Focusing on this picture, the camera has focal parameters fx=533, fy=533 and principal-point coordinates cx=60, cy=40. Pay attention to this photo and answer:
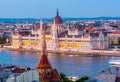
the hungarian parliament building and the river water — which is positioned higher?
the hungarian parliament building

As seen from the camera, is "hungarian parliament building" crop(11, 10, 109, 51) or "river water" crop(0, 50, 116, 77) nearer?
"river water" crop(0, 50, 116, 77)

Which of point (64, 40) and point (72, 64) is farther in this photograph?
point (64, 40)

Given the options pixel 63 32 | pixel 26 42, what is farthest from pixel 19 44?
pixel 63 32

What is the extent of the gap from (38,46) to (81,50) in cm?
235

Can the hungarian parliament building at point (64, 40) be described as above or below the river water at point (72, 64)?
above

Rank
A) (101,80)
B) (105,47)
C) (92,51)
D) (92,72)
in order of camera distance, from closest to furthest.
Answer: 1. (101,80)
2. (92,72)
3. (92,51)
4. (105,47)

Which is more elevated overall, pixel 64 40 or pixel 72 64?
pixel 64 40

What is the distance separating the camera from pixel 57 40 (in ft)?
70.0

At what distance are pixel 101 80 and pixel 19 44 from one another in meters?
15.9

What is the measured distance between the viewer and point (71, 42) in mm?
20875

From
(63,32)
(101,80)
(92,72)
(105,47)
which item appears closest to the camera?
(101,80)

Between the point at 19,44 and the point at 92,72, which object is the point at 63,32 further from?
the point at 92,72

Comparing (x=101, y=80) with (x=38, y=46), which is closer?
(x=101, y=80)

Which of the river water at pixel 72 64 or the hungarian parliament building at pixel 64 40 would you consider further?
the hungarian parliament building at pixel 64 40
